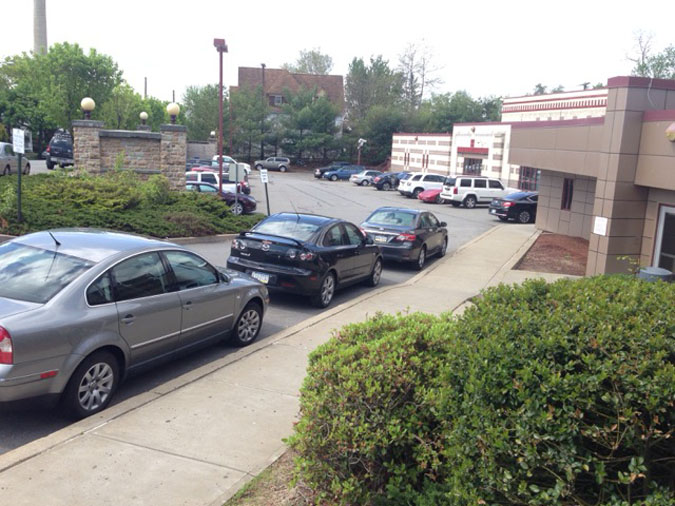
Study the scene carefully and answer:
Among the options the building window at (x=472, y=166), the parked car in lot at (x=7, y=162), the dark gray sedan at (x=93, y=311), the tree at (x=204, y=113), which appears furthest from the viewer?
the tree at (x=204, y=113)

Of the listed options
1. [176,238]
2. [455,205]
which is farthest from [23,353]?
[455,205]

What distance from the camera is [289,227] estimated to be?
11.6 metres

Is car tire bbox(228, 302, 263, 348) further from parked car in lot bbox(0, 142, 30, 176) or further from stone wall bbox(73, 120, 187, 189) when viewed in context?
parked car in lot bbox(0, 142, 30, 176)

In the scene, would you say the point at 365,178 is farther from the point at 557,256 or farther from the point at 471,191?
the point at 557,256

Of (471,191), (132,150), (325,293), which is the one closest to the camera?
(325,293)

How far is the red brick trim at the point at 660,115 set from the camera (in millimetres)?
11636

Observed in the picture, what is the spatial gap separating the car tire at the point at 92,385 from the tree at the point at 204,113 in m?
59.7

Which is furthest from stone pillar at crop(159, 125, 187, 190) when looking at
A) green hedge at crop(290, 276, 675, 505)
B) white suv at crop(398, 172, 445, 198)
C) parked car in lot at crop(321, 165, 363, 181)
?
parked car in lot at crop(321, 165, 363, 181)

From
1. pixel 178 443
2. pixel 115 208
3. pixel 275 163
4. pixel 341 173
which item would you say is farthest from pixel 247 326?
pixel 275 163

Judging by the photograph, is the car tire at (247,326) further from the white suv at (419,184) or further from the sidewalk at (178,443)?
the white suv at (419,184)

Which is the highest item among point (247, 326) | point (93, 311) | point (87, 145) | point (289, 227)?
point (87, 145)

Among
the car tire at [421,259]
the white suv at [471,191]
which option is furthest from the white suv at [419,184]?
the car tire at [421,259]

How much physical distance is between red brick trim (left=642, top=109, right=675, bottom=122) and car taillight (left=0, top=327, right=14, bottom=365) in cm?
1132

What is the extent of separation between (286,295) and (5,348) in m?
7.19
